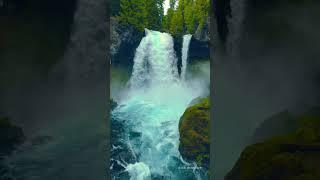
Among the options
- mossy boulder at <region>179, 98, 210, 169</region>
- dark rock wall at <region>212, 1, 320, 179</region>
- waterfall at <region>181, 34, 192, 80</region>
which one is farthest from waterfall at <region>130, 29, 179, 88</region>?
dark rock wall at <region>212, 1, 320, 179</region>

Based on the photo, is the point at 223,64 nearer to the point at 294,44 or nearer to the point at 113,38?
the point at 294,44

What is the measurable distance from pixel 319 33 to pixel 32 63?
3.36 m

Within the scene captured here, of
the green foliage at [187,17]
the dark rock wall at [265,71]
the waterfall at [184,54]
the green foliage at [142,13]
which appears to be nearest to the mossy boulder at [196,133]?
the waterfall at [184,54]

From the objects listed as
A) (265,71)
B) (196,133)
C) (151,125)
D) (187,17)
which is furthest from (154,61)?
(265,71)

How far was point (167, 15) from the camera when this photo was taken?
19.9ft

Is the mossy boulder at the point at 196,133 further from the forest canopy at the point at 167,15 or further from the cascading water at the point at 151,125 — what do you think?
the forest canopy at the point at 167,15

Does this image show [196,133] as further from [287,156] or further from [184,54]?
[287,156]

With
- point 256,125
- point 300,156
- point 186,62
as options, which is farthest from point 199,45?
point 300,156

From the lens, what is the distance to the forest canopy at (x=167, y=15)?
6062 millimetres

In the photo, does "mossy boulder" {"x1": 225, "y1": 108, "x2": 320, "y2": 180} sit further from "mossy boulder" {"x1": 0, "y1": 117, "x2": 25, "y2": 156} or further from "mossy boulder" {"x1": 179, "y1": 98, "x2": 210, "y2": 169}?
"mossy boulder" {"x1": 0, "y1": 117, "x2": 25, "y2": 156}

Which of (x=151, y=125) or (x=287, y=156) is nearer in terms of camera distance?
(x=287, y=156)

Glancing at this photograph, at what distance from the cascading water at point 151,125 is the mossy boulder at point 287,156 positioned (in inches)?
50.3

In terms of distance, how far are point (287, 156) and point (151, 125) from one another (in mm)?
2097

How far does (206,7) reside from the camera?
615 centimetres
